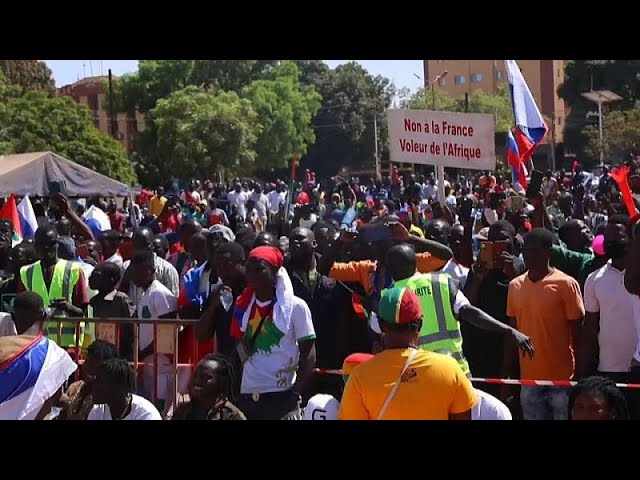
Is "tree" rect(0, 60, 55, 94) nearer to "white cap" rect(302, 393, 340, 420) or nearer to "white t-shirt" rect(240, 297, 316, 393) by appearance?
"white t-shirt" rect(240, 297, 316, 393)

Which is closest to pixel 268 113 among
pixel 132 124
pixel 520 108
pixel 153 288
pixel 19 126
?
pixel 132 124

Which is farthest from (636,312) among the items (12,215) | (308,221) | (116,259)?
(308,221)

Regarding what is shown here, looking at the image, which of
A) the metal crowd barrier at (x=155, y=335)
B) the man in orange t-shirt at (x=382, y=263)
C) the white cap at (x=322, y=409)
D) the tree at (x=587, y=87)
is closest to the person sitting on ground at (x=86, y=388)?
the white cap at (x=322, y=409)

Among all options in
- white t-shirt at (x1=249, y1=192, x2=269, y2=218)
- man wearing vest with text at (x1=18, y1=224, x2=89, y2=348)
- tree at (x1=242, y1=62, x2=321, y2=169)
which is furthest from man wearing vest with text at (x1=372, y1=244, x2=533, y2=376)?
tree at (x1=242, y1=62, x2=321, y2=169)

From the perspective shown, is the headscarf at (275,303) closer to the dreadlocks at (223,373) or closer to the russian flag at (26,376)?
the dreadlocks at (223,373)

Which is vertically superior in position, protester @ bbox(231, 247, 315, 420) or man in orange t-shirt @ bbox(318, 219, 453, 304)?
man in orange t-shirt @ bbox(318, 219, 453, 304)

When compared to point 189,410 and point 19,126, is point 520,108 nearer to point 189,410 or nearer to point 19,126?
point 189,410

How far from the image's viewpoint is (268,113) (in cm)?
5788

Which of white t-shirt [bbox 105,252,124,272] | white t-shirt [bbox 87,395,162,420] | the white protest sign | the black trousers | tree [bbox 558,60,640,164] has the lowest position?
the black trousers

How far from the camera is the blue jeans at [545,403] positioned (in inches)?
246

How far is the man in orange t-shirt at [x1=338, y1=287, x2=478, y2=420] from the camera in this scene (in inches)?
164

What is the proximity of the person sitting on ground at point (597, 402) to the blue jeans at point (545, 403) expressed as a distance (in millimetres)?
1735

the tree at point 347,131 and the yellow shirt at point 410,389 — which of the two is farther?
the tree at point 347,131

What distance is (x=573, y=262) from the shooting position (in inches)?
291
